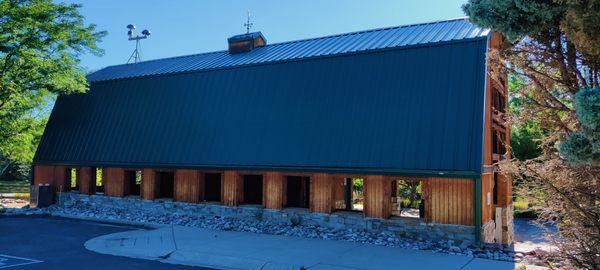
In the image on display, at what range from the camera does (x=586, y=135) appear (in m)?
6.61

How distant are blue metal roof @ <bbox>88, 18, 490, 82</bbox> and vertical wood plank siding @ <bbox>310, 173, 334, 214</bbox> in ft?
15.8

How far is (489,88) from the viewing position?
53.6 ft

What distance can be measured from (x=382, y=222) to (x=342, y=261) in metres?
3.90

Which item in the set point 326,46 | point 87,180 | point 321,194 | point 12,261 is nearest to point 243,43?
point 326,46

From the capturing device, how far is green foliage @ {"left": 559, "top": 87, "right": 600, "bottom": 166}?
6.15 meters

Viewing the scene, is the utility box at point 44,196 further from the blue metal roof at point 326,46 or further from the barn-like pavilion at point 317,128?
the blue metal roof at point 326,46

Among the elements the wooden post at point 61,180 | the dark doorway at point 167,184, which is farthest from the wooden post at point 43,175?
the dark doorway at point 167,184

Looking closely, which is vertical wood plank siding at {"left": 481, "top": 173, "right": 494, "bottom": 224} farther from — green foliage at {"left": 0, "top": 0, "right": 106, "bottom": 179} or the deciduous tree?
green foliage at {"left": 0, "top": 0, "right": 106, "bottom": 179}

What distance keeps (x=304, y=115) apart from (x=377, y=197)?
4.06m

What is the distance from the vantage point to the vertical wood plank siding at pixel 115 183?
21484 millimetres

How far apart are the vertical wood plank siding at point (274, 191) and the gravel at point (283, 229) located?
714 mm

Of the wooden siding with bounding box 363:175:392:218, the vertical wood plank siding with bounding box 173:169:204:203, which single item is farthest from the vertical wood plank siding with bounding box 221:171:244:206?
the wooden siding with bounding box 363:175:392:218

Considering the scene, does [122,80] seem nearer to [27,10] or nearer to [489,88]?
[27,10]

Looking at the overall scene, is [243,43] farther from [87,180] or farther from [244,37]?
[87,180]
